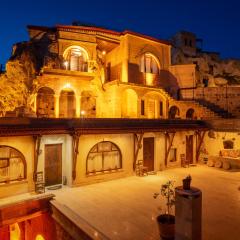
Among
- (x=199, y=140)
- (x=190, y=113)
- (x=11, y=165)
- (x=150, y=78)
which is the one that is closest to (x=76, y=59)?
(x=150, y=78)

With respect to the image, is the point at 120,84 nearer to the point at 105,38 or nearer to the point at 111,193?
the point at 105,38

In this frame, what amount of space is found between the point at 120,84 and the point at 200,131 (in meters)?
9.52

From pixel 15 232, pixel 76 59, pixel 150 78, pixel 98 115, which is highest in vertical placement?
pixel 76 59

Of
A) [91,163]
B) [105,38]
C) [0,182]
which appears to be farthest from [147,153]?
[105,38]

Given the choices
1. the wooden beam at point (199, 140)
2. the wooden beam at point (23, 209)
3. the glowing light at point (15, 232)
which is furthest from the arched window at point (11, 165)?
the wooden beam at point (199, 140)

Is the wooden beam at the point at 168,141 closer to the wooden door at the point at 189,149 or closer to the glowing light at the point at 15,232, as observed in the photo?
the wooden door at the point at 189,149

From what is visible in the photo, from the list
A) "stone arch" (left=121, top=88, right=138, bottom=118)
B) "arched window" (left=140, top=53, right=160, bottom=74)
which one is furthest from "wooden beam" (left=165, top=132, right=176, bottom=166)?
"arched window" (left=140, top=53, right=160, bottom=74)

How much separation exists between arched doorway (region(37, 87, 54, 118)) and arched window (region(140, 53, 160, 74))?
1177 centimetres

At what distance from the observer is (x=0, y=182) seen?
12672 mm

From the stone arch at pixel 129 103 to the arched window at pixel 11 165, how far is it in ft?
46.9

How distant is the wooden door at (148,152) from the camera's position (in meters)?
18.3

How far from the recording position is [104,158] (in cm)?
1619

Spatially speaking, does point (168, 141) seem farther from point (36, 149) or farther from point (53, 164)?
point (36, 149)

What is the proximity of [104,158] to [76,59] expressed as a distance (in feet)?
48.4
